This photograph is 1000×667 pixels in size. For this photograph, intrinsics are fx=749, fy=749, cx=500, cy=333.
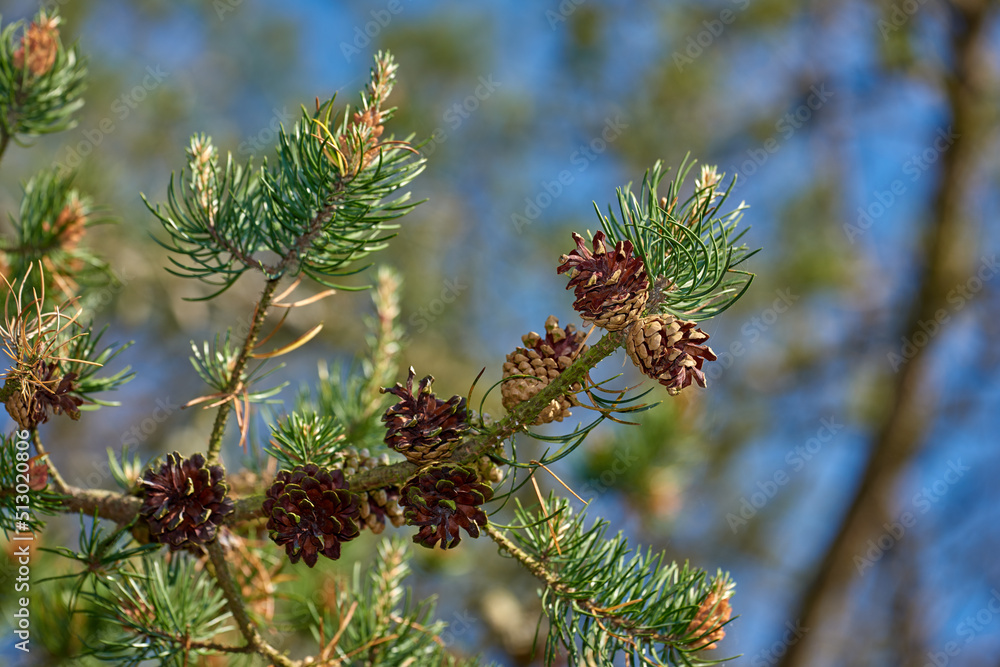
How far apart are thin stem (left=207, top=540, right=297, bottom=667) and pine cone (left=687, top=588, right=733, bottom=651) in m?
0.25

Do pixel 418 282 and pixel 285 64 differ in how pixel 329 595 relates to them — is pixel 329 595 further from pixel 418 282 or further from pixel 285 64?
pixel 285 64

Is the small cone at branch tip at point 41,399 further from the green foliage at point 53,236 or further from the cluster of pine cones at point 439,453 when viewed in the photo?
the green foliage at point 53,236

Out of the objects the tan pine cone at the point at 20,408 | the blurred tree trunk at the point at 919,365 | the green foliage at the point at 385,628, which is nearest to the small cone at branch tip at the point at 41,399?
the tan pine cone at the point at 20,408

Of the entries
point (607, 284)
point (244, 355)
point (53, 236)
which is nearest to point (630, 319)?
point (607, 284)

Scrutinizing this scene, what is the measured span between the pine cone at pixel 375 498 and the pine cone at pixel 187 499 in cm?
7

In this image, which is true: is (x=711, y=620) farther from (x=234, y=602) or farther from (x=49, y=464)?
(x=49, y=464)

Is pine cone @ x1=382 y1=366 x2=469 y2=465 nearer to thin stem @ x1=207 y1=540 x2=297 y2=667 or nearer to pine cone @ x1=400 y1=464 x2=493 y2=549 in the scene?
pine cone @ x1=400 y1=464 x2=493 y2=549

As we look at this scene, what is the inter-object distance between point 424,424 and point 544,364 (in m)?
0.07

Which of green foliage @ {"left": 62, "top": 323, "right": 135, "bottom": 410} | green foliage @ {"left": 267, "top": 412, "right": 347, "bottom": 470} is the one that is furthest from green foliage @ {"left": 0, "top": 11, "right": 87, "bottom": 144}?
green foliage @ {"left": 267, "top": 412, "right": 347, "bottom": 470}

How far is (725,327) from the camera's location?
9.00 feet

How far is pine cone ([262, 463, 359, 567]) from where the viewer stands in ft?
1.32

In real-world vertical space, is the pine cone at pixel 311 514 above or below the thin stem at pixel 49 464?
below

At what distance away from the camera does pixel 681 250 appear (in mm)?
378

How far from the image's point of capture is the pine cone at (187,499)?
1.38ft
